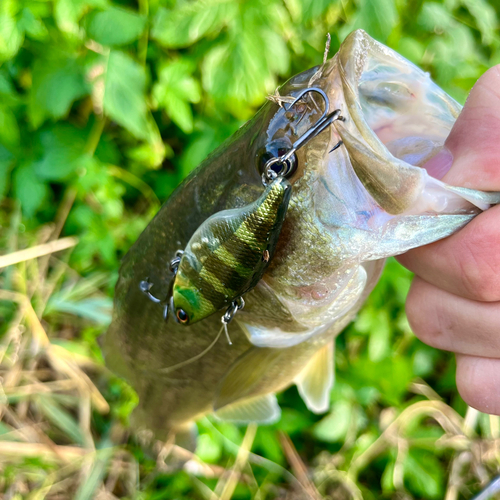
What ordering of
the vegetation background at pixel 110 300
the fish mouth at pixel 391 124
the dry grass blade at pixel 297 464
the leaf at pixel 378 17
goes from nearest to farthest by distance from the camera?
the fish mouth at pixel 391 124
the leaf at pixel 378 17
the vegetation background at pixel 110 300
the dry grass blade at pixel 297 464

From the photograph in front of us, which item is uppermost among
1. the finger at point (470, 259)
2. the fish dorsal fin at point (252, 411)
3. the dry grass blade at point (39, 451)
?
the finger at point (470, 259)

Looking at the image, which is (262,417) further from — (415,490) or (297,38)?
(297,38)

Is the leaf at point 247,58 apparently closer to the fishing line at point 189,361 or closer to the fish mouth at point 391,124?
the fish mouth at point 391,124

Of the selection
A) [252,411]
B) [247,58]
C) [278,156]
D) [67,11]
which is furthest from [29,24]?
[252,411]

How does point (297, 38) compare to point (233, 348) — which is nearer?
point (233, 348)

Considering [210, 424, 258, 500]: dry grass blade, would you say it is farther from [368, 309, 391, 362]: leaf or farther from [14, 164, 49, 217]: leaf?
[14, 164, 49, 217]: leaf

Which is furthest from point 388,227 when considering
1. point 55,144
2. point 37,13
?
point 55,144

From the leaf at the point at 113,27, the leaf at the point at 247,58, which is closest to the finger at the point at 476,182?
the leaf at the point at 247,58
